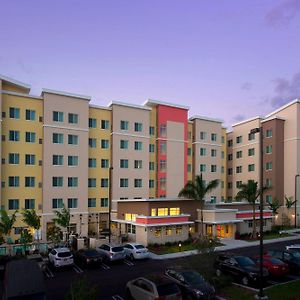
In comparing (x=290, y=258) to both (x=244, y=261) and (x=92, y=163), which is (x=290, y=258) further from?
(x=92, y=163)

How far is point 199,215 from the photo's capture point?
4719cm

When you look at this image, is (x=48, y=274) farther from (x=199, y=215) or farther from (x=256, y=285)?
(x=199, y=215)

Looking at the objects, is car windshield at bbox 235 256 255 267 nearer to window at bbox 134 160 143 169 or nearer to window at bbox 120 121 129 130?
window at bbox 134 160 143 169

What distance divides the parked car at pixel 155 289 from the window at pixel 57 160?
109 ft

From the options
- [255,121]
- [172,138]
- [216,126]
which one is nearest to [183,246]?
[172,138]

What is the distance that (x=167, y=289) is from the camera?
57.0 ft

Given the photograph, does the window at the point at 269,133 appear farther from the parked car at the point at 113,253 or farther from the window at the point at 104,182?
the parked car at the point at 113,253

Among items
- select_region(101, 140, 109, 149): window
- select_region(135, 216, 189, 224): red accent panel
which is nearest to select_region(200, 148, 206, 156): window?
select_region(101, 140, 109, 149): window

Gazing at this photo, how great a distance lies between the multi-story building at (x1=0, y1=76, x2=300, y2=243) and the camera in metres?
46.0

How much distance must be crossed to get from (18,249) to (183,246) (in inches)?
742

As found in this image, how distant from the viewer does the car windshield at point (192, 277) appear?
64.6 feet

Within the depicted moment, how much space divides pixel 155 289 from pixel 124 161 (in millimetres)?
39970

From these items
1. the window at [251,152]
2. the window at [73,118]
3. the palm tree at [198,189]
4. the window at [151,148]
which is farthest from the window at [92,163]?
the window at [251,152]

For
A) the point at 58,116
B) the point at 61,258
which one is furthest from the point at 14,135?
the point at 61,258
